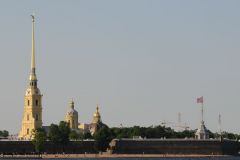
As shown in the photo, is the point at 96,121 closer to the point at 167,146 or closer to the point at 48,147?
the point at 167,146

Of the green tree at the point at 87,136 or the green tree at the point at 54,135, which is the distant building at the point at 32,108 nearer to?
the green tree at the point at 87,136

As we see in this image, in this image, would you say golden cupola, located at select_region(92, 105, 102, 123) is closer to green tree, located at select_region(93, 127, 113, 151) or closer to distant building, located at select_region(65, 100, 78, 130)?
distant building, located at select_region(65, 100, 78, 130)

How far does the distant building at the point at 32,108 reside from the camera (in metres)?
168

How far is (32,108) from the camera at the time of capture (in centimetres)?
16925

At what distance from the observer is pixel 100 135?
159750 millimetres

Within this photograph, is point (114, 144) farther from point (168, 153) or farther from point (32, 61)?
point (32, 61)

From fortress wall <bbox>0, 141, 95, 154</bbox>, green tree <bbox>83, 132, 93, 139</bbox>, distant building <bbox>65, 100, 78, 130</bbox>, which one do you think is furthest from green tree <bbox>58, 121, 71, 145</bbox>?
distant building <bbox>65, 100, 78, 130</bbox>

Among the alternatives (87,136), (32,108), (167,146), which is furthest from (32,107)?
(167,146)

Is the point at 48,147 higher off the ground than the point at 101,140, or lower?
lower

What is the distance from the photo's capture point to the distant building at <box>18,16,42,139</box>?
553 feet

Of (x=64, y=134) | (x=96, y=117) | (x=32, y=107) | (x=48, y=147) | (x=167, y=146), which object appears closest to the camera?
(x=64, y=134)

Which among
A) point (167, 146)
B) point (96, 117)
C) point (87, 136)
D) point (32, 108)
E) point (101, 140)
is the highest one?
point (32, 108)

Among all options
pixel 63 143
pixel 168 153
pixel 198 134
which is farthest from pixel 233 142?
pixel 63 143

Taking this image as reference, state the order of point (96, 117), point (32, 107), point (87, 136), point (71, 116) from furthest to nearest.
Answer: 1. point (71, 116)
2. point (96, 117)
3. point (87, 136)
4. point (32, 107)
